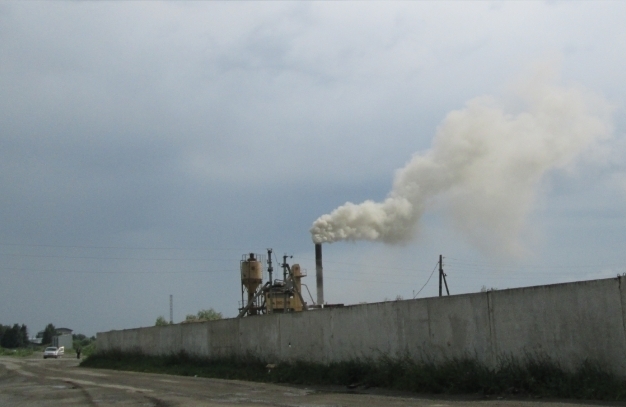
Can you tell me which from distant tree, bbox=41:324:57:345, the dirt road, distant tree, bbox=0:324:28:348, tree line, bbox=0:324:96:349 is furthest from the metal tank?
distant tree, bbox=41:324:57:345

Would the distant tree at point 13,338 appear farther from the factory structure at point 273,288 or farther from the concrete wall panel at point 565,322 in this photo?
the concrete wall panel at point 565,322

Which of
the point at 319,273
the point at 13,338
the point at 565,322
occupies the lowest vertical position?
the point at 13,338

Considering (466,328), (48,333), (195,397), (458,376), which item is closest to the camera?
(195,397)

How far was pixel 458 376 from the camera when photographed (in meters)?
15.5

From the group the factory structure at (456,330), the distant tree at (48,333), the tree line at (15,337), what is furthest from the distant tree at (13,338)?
the factory structure at (456,330)

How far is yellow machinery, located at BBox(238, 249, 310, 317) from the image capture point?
115 feet

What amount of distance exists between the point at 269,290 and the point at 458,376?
20896 mm

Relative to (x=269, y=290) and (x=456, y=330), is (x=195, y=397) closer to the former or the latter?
(x=456, y=330)

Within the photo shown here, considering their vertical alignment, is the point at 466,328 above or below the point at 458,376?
above

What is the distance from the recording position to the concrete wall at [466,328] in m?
13.5

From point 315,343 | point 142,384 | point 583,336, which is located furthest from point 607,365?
point 142,384

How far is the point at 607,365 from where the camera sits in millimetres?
13195

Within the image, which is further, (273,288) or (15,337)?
(15,337)

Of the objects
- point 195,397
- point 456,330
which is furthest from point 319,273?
point 195,397
